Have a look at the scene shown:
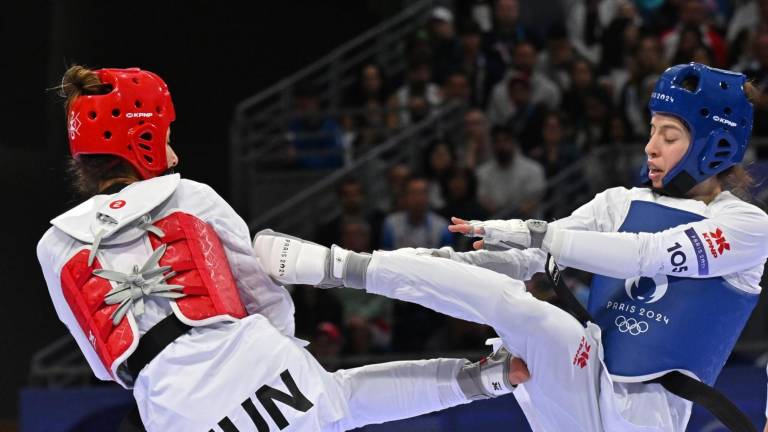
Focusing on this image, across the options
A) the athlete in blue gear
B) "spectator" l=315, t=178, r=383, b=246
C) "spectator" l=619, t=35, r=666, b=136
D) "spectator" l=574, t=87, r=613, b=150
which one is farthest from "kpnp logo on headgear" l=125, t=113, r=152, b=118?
"spectator" l=619, t=35, r=666, b=136

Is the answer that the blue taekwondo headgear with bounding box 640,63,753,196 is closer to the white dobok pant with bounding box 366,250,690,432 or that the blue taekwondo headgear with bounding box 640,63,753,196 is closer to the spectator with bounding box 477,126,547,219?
the white dobok pant with bounding box 366,250,690,432

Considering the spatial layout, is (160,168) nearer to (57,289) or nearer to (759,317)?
(57,289)

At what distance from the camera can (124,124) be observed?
386 centimetres

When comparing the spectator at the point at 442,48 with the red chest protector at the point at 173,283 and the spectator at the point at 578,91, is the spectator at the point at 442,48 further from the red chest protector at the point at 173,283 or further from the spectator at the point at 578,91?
the red chest protector at the point at 173,283

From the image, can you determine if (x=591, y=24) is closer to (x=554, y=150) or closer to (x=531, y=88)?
(x=531, y=88)

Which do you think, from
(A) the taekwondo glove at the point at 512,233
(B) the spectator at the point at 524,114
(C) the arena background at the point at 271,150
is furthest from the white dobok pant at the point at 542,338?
(B) the spectator at the point at 524,114

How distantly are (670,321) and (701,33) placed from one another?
5744mm

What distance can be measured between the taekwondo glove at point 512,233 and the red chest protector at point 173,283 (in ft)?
2.98

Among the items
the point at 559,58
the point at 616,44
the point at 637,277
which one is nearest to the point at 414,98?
the point at 559,58

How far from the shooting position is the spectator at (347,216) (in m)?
8.04

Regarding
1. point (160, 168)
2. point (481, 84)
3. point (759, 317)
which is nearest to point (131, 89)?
point (160, 168)

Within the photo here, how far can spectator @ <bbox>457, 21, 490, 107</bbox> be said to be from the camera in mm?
9547

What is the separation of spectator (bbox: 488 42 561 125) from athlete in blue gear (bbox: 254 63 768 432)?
5131 millimetres

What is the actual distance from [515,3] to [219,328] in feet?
23.3
